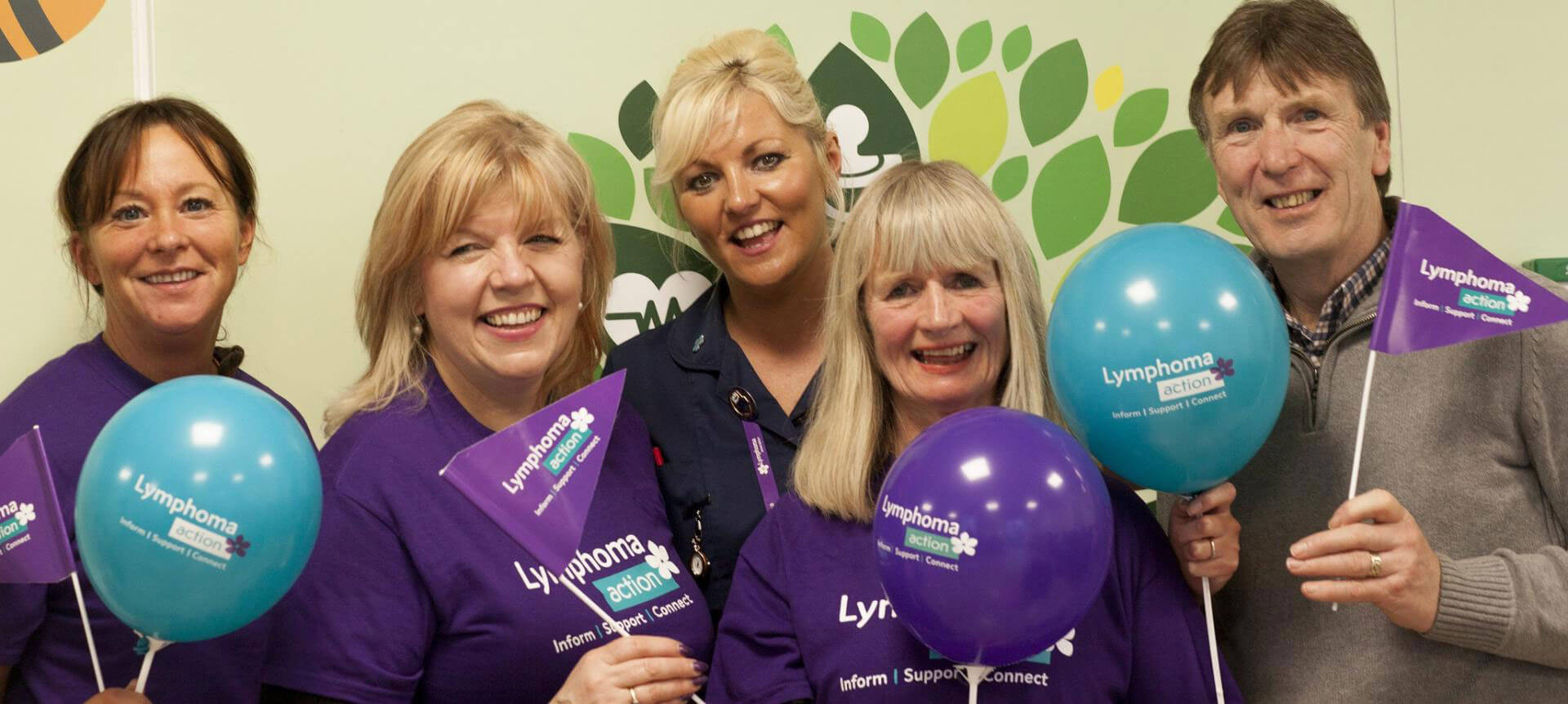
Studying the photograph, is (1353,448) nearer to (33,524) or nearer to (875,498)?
(875,498)

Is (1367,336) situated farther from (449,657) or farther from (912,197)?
(449,657)

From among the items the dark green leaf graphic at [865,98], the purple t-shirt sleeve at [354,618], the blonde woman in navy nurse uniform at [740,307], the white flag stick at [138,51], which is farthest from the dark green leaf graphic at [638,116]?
the purple t-shirt sleeve at [354,618]

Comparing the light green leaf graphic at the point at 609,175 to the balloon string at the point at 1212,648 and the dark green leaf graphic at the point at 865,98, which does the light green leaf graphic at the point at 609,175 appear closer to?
the dark green leaf graphic at the point at 865,98

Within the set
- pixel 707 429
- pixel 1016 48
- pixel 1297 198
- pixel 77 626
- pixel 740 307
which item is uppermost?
pixel 1016 48

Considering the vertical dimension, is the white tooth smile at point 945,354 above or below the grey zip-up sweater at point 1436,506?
above

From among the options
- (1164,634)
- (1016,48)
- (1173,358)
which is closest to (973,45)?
(1016,48)

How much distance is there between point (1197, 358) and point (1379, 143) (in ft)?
2.42

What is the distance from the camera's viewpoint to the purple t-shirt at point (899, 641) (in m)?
1.85

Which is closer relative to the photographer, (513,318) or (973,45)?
(513,318)

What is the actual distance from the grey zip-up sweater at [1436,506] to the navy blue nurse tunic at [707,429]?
926 mm

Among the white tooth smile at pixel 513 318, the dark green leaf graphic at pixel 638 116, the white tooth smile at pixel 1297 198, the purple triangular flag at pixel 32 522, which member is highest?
the dark green leaf graphic at pixel 638 116

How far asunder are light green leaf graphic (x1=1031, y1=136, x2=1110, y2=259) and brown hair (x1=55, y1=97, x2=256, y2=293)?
1.86 metres

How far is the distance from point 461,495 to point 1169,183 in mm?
2046

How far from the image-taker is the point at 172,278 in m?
2.16
